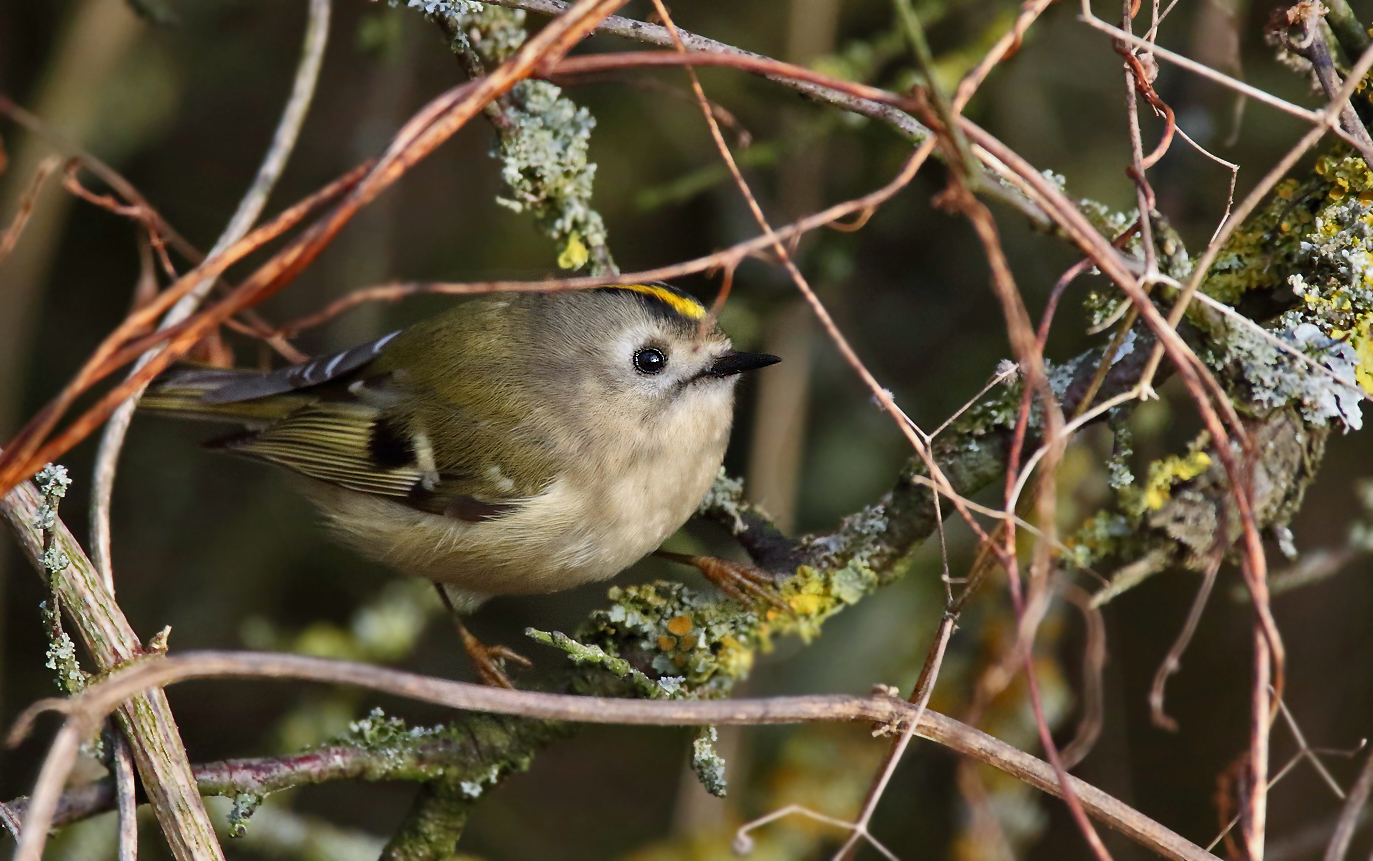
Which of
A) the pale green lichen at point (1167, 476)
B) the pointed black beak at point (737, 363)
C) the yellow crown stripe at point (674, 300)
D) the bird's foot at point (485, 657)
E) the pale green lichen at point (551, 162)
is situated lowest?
the bird's foot at point (485, 657)

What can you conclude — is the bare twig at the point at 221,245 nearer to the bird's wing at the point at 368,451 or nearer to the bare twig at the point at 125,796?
the bare twig at the point at 125,796

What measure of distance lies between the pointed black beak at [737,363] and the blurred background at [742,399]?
36 cm

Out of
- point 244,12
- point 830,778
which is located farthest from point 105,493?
point 244,12

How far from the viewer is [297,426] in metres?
2.70

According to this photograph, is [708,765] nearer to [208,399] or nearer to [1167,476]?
[1167,476]

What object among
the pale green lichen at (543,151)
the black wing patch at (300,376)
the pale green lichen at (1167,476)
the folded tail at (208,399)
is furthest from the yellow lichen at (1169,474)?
the folded tail at (208,399)

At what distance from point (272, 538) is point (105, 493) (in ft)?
6.02

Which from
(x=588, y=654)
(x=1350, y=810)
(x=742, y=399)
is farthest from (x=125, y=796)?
(x=742, y=399)

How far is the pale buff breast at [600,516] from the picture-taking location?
222cm

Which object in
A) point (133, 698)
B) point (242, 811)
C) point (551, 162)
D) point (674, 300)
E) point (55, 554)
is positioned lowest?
point (242, 811)

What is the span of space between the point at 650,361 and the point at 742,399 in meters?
0.88

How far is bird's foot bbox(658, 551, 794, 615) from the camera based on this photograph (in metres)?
1.94

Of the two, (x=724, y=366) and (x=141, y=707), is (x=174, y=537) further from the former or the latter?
(x=141, y=707)

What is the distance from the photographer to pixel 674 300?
246 centimetres
